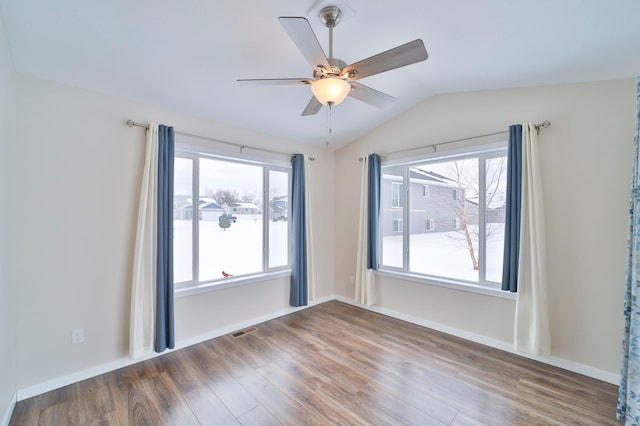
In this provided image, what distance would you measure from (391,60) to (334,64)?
35 centimetres

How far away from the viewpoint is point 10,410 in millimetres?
1937

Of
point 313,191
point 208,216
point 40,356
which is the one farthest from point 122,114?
point 313,191

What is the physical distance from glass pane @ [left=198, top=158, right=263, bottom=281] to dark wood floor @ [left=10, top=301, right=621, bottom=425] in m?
0.93

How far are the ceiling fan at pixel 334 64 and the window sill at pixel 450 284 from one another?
2.36 metres

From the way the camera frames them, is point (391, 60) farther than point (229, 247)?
No

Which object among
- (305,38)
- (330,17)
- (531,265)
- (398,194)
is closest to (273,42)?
(330,17)

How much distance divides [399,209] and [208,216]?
8.42 ft

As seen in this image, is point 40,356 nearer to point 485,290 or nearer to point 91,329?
point 91,329

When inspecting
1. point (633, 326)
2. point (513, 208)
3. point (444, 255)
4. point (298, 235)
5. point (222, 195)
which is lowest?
point (633, 326)

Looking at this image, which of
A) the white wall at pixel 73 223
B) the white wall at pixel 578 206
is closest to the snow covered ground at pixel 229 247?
the white wall at pixel 73 223

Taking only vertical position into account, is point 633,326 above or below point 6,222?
below

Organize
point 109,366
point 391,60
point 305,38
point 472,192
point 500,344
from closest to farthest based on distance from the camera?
point 305,38 < point 391,60 < point 109,366 < point 500,344 < point 472,192

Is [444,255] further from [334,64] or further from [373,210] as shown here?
[334,64]

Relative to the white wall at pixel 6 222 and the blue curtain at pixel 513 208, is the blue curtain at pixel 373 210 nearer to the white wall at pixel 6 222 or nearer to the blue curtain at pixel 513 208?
the blue curtain at pixel 513 208
